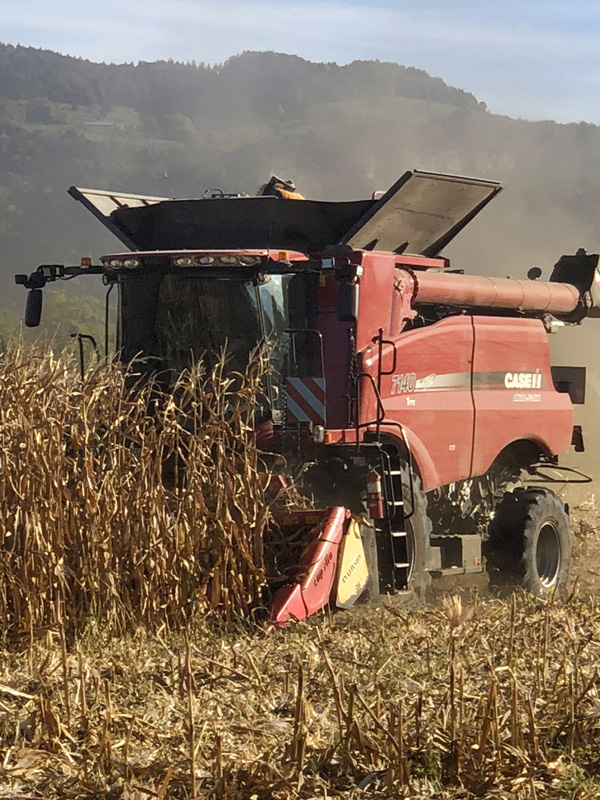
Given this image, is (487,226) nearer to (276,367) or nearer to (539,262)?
(539,262)

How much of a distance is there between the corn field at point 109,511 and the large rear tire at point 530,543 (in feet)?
10.8

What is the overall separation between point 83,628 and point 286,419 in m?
2.51

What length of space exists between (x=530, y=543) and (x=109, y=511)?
4306mm

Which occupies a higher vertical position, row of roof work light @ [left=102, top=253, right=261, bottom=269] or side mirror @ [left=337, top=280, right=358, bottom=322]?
row of roof work light @ [left=102, top=253, right=261, bottom=269]

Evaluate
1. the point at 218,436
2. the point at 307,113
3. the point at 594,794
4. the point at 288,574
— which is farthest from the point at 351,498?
the point at 307,113

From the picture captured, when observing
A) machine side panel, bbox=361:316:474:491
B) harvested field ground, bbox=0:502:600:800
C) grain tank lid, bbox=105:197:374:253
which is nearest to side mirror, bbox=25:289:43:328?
grain tank lid, bbox=105:197:374:253

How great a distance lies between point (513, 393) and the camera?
1016 cm

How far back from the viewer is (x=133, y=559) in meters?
6.53

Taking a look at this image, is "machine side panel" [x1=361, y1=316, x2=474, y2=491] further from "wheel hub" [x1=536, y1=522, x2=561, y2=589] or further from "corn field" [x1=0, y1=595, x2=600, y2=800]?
"corn field" [x1=0, y1=595, x2=600, y2=800]

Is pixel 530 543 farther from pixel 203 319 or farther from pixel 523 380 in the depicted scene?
pixel 203 319

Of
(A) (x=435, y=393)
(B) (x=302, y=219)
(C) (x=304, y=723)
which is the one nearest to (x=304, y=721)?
(C) (x=304, y=723)

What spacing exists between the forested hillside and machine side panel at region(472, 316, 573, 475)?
139ft

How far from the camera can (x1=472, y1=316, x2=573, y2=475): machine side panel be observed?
9773mm

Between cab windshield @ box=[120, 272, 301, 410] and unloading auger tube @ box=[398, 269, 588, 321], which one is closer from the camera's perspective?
cab windshield @ box=[120, 272, 301, 410]
